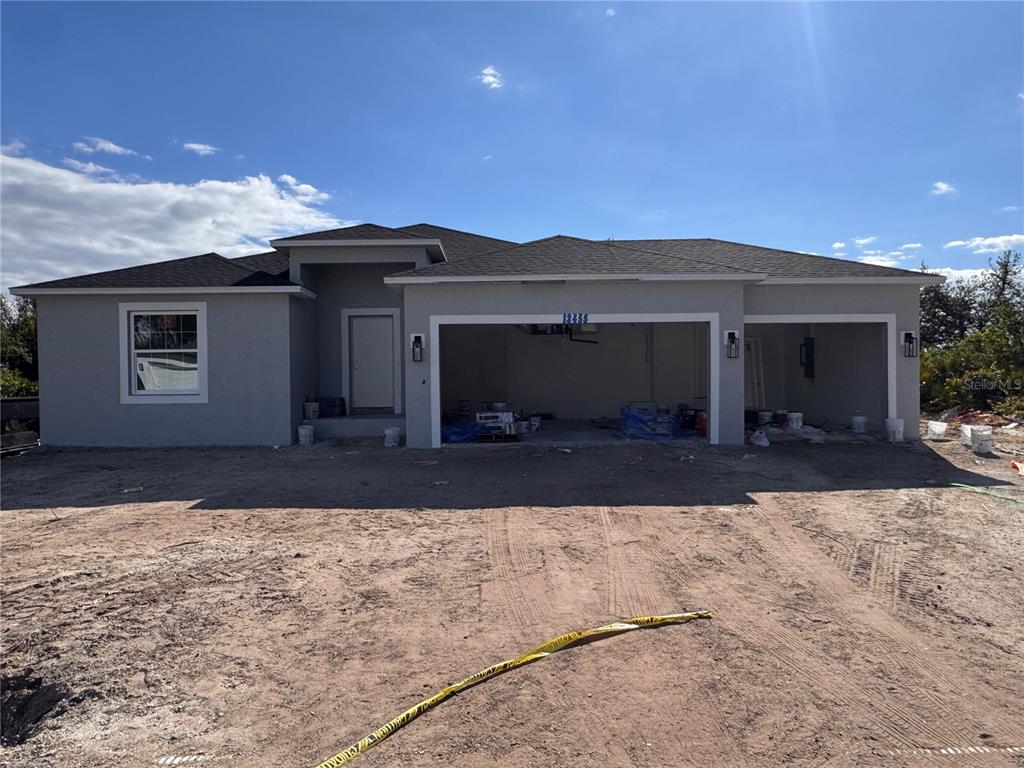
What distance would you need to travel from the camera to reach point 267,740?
10.1ft

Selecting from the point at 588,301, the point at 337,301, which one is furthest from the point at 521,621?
the point at 337,301

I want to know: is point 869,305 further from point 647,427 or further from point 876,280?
point 647,427

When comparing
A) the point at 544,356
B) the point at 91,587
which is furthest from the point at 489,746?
the point at 544,356

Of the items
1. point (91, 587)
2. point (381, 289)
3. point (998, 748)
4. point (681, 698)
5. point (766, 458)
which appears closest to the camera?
point (998, 748)

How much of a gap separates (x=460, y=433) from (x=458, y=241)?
6.73m

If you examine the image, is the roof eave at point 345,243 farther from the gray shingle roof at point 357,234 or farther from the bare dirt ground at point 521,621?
the bare dirt ground at point 521,621

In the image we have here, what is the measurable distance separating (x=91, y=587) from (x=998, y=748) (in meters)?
5.79

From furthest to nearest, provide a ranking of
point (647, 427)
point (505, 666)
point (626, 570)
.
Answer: point (647, 427) < point (626, 570) < point (505, 666)

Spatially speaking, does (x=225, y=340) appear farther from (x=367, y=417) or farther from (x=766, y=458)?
(x=766, y=458)

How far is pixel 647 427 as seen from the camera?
1257 centimetres

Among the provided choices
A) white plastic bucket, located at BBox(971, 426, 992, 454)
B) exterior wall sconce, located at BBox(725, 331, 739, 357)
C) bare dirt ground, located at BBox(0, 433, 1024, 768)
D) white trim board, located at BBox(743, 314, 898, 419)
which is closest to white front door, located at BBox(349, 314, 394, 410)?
bare dirt ground, located at BBox(0, 433, 1024, 768)

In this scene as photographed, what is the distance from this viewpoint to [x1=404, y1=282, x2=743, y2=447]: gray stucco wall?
11.4 m

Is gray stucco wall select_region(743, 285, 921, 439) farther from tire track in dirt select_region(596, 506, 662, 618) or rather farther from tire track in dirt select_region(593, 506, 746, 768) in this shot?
tire track in dirt select_region(596, 506, 662, 618)

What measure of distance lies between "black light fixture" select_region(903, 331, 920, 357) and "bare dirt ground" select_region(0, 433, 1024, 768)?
4045mm
